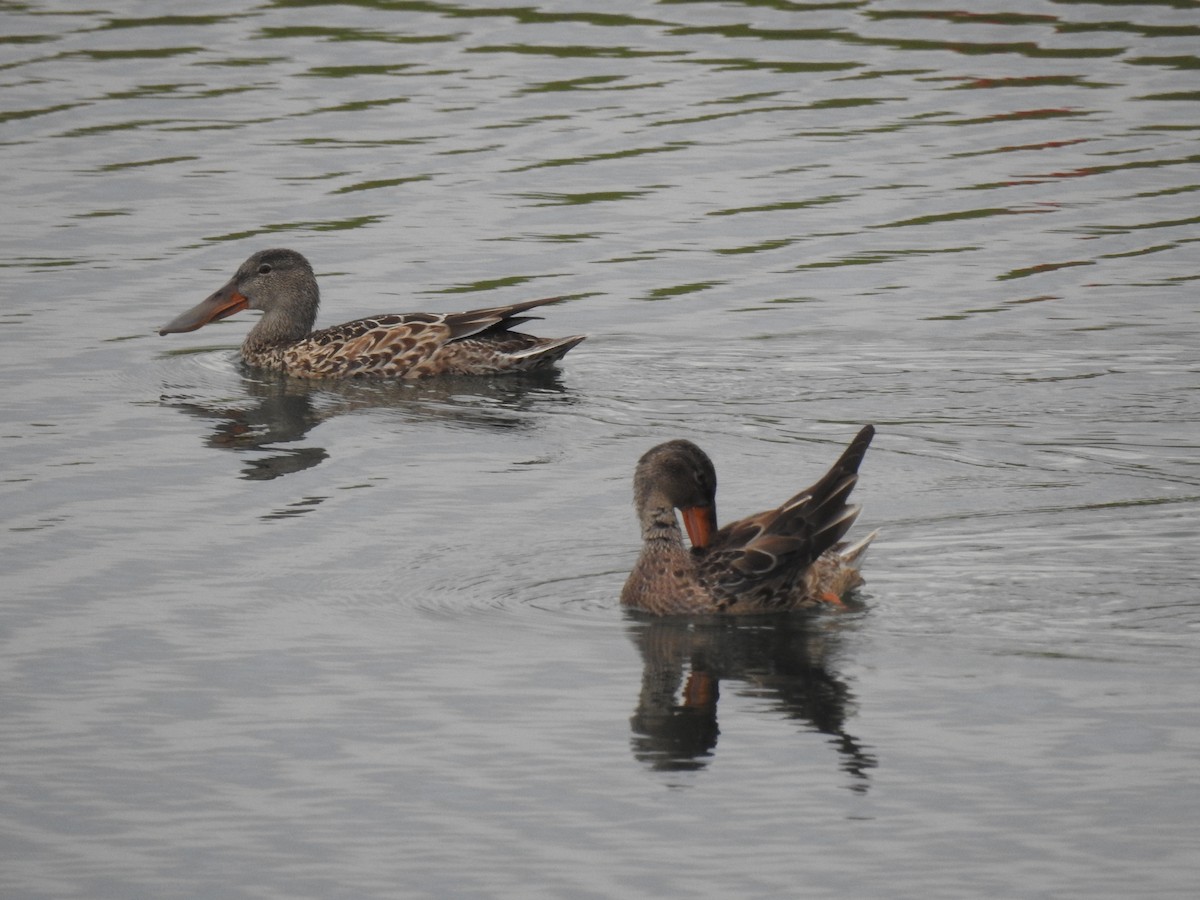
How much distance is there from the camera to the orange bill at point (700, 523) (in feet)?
31.0

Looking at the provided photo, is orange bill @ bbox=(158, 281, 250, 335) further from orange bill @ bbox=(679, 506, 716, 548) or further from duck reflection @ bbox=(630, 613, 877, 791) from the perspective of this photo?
duck reflection @ bbox=(630, 613, 877, 791)

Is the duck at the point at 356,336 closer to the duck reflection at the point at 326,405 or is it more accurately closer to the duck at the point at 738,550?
the duck reflection at the point at 326,405

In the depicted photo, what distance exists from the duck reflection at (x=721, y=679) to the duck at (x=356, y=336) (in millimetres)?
4794

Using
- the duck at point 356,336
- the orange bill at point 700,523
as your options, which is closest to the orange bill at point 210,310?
the duck at point 356,336

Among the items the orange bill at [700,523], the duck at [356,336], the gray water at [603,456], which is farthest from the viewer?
the duck at [356,336]

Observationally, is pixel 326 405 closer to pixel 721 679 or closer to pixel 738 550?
pixel 738 550

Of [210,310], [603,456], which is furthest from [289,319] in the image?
[603,456]

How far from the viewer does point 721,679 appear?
8359mm

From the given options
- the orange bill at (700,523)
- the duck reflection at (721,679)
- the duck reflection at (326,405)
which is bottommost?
the duck reflection at (326,405)

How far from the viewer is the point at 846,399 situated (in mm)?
12695

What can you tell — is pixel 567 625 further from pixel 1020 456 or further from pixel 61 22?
pixel 61 22

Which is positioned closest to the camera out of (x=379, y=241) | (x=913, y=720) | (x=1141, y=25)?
(x=913, y=720)

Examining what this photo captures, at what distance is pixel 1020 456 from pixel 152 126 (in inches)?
451

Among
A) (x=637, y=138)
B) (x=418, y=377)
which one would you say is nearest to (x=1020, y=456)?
(x=418, y=377)
